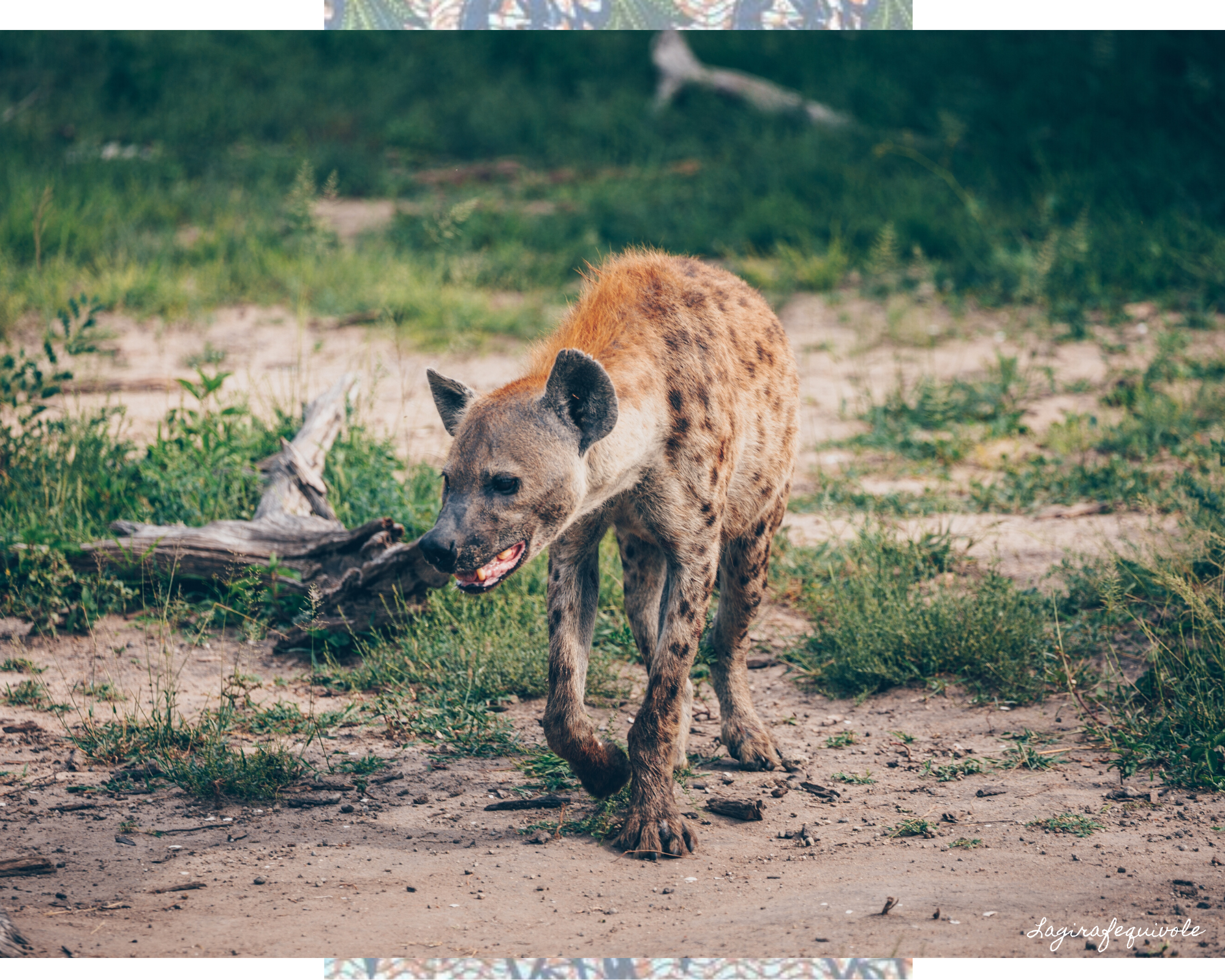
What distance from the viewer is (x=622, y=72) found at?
12.1m

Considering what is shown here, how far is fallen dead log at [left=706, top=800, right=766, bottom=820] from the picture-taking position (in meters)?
3.38

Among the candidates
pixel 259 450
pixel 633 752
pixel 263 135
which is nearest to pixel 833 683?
pixel 633 752

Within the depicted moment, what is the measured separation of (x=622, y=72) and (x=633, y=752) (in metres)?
9.96

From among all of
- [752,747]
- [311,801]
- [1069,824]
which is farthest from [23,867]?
[1069,824]

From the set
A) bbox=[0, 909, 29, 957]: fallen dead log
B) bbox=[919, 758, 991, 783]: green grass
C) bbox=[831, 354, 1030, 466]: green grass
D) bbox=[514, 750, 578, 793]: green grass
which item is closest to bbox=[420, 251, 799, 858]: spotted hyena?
bbox=[514, 750, 578, 793]: green grass

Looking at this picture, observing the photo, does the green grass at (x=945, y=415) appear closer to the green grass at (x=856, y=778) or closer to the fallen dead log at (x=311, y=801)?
the green grass at (x=856, y=778)

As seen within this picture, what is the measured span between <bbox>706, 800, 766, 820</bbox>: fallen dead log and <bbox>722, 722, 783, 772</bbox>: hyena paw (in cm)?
28

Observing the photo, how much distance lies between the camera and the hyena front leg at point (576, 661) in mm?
3217

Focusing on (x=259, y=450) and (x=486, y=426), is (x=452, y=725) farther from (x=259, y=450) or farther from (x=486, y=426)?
(x=259, y=450)

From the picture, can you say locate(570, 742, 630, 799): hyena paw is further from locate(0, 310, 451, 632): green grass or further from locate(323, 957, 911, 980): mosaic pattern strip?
locate(0, 310, 451, 632): green grass

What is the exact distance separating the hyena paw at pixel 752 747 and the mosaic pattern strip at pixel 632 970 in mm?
1072

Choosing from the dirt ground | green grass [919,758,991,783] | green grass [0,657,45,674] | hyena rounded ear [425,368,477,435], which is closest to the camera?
the dirt ground

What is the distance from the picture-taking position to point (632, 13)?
4332 millimetres

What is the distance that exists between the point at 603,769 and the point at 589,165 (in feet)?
25.5
